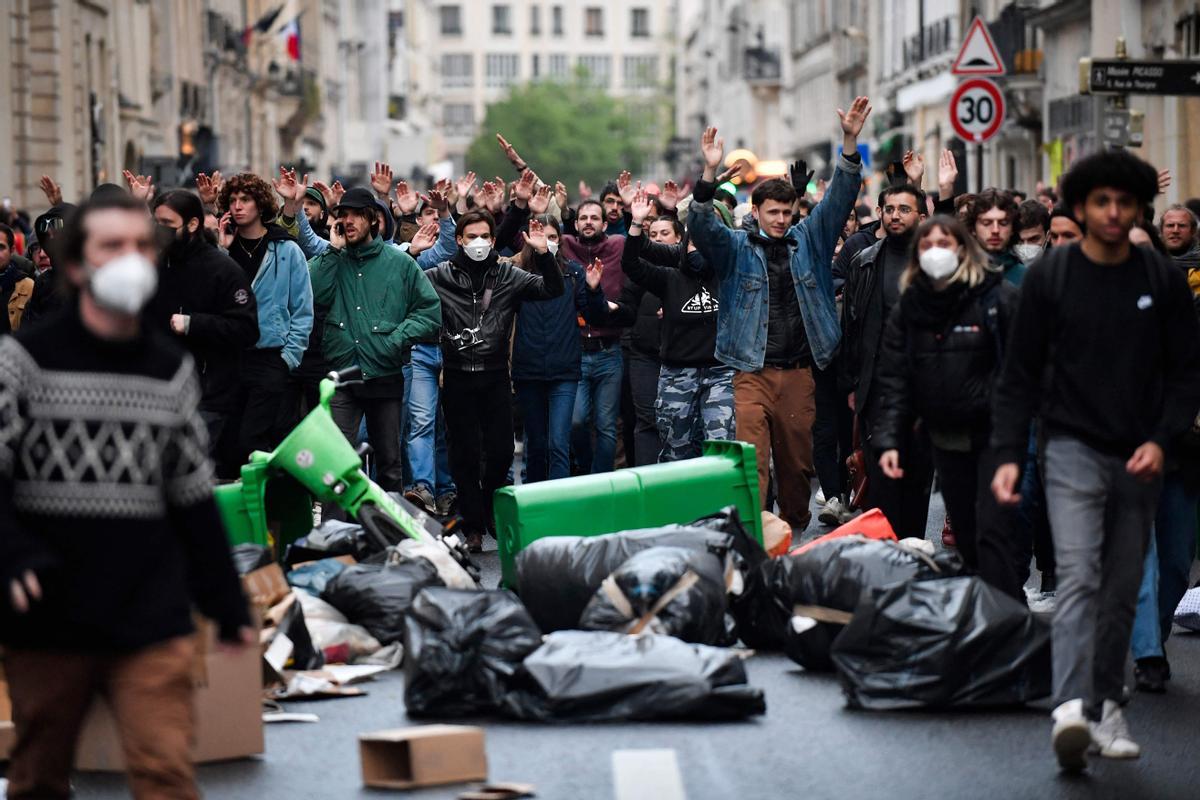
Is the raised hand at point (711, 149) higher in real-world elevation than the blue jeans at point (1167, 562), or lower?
higher

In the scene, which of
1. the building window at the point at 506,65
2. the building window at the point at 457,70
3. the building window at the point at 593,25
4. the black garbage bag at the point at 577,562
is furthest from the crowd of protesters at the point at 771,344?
the building window at the point at 593,25

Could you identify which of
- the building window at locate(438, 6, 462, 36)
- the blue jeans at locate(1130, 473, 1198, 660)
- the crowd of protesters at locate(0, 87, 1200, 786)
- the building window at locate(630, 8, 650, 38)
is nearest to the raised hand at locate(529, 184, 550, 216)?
the crowd of protesters at locate(0, 87, 1200, 786)

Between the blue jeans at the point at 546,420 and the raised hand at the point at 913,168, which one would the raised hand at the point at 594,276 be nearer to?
the blue jeans at the point at 546,420

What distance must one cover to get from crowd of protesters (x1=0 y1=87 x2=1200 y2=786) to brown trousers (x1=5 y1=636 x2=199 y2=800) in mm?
338

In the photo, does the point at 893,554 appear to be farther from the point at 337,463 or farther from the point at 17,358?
the point at 17,358

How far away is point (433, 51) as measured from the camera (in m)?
142

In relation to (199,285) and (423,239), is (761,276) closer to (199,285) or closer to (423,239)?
(199,285)

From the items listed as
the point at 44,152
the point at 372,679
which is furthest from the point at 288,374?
the point at 44,152

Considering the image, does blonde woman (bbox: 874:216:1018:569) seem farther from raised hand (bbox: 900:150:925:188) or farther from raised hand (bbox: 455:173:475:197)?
raised hand (bbox: 455:173:475:197)

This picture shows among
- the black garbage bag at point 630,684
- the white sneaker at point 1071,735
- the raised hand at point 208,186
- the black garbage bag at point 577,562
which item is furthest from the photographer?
the raised hand at point 208,186

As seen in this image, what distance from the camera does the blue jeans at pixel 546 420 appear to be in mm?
13875

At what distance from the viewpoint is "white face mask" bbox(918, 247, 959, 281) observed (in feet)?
28.4

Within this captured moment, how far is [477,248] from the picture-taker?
12867mm

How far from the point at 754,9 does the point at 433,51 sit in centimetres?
4691
